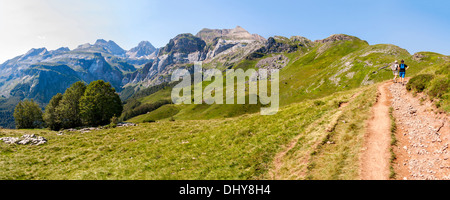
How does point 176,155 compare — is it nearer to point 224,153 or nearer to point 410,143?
point 224,153

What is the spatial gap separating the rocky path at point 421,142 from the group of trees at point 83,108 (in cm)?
6752

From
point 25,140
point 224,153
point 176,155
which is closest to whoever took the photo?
point 224,153

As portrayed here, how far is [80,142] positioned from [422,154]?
43665 mm

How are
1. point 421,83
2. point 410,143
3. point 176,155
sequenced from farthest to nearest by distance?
1. point 176,155
2. point 421,83
3. point 410,143

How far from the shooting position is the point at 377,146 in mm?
14711

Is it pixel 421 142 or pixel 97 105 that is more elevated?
pixel 97 105

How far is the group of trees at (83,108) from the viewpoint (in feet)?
208

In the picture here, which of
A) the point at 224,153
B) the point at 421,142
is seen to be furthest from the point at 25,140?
the point at 421,142

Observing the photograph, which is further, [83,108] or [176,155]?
[83,108]

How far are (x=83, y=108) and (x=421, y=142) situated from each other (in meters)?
79.2

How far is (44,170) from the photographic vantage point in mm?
21203

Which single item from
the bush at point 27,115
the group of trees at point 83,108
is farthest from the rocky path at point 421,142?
the bush at point 27,115
